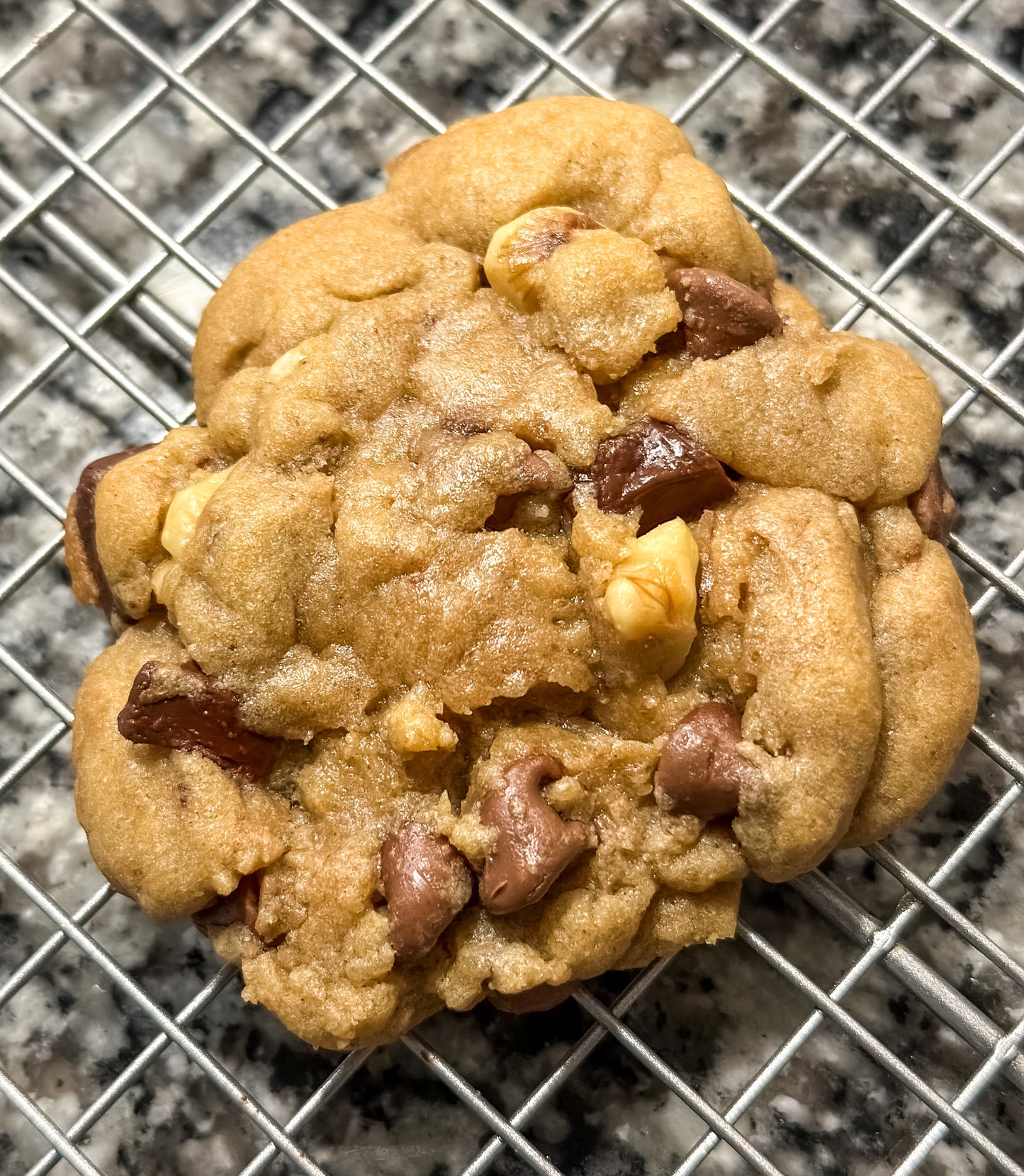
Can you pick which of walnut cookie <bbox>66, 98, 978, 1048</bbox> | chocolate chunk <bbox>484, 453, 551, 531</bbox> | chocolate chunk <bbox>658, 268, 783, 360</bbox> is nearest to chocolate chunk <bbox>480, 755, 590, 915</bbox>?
walnut cookie <bbox>66, 98, 978, 1048</bbox>

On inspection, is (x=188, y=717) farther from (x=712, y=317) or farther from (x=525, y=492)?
(x=712, y=317)

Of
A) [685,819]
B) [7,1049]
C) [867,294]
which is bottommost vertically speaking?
[7,1049]

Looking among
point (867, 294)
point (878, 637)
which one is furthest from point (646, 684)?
point (867, 294)

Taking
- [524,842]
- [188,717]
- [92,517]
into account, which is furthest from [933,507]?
[92,517]

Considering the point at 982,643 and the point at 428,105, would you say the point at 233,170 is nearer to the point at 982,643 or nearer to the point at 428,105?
the point at 428,105

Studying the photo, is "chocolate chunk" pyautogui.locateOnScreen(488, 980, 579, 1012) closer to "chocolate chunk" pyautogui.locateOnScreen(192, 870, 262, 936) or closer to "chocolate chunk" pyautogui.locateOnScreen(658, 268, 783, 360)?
"chocolate chunk" pyautogui.locateOnScreen(192, 870, 262, 936)
